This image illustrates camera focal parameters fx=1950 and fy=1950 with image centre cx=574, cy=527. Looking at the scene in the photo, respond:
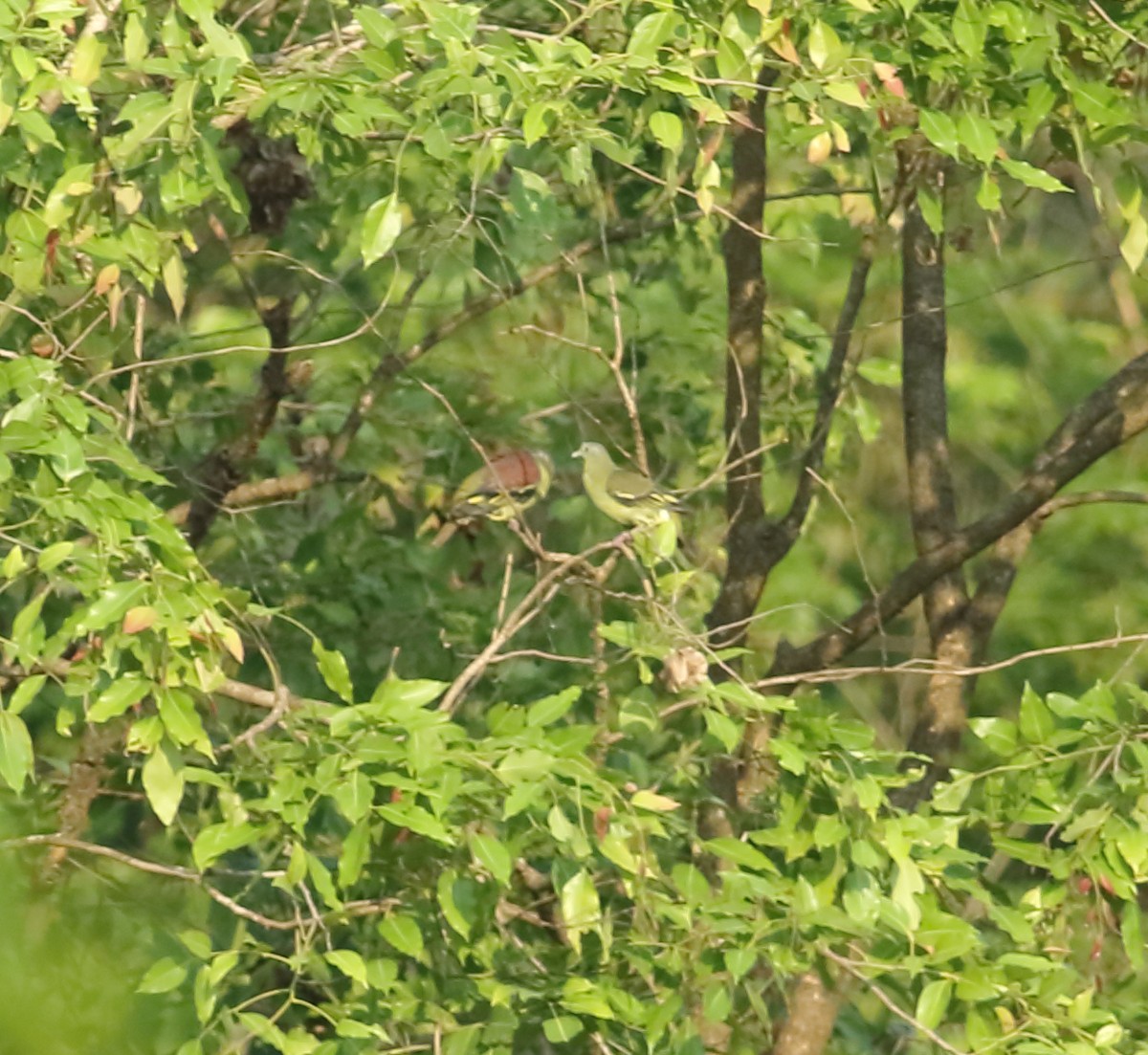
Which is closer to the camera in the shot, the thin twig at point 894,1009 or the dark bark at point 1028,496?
the thin twig at point 894,1009

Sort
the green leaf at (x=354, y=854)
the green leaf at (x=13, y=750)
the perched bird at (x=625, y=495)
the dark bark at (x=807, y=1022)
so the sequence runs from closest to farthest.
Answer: the green leaf at (x=13, y=750) → the green leaf at (x=354, y=854) → the perched bird at (x=625, y=495) → the dark bark at (x=807, y=1022)

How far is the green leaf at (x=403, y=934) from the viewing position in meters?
2.74

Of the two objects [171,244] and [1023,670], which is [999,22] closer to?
[171,244]

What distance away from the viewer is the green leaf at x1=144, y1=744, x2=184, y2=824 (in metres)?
2.47

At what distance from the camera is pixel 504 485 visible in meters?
3.98

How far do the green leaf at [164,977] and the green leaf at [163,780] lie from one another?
0.19m

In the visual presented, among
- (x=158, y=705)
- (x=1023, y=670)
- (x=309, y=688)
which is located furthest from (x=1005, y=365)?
(x=158, y=705)

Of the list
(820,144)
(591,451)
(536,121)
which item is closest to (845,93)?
(820,144)

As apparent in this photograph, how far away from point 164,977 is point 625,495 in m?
1.67

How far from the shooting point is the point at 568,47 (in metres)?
2.78

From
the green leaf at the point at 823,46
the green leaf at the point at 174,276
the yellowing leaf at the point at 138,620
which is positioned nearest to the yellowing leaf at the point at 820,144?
the green leaf at the point at 823,46

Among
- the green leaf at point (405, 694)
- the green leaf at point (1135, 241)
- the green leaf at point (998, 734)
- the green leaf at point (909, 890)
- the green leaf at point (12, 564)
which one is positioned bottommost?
the green leaf at point (909, 890)

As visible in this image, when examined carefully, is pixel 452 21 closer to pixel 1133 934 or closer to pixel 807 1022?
pixel 1133 934

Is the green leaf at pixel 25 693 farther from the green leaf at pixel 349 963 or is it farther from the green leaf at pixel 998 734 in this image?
the green leaf at pixel 998 734
